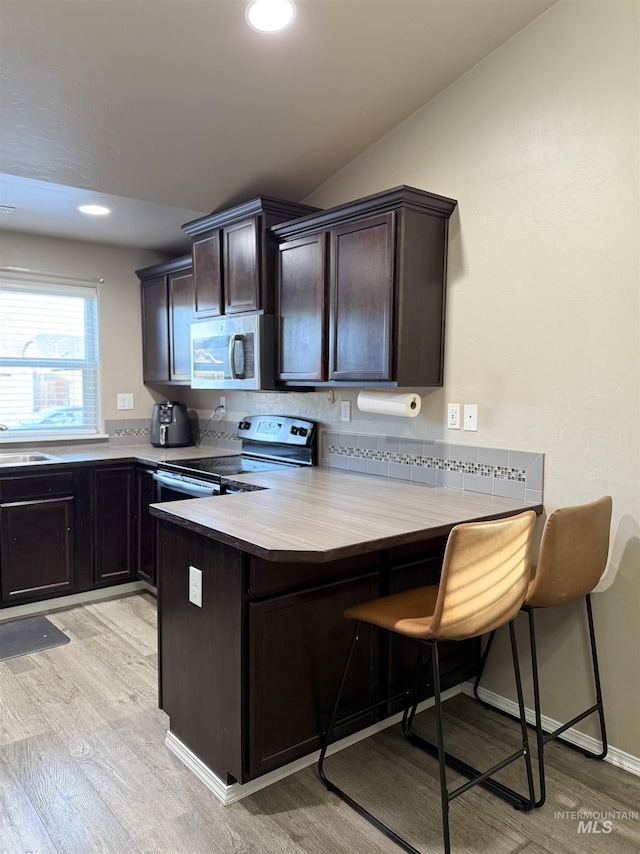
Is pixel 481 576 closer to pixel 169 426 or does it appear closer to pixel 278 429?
pixel 278 429

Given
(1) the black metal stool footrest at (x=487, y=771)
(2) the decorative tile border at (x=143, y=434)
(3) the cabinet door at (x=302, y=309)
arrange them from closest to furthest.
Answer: (1) the black metal stool footrest at (x=487, y=771) < (3) the cabinet door at (x=302, y=309) < (2) the decorative tile border at (x=143, y=434)

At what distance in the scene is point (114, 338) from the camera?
440 centimetres

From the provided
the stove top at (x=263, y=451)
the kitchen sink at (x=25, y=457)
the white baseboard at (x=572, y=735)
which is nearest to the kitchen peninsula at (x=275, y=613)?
the white baseboard at (x=572, y=735)

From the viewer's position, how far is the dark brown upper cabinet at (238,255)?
122 inches

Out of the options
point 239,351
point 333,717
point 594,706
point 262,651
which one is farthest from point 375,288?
point 594,706

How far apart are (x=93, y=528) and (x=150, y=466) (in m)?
0.52

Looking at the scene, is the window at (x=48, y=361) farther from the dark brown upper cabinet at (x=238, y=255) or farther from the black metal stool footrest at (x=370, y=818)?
the black metal stool footrest at (x=370, y=818)

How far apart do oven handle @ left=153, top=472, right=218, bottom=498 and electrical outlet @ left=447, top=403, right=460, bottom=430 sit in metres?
1.24

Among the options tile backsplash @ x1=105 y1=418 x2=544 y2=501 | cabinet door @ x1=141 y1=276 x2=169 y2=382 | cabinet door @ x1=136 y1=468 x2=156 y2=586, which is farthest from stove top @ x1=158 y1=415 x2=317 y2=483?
cabinet door @ x1=141 y1=276 x2=169 y2=382

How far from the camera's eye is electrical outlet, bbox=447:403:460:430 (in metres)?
2.65

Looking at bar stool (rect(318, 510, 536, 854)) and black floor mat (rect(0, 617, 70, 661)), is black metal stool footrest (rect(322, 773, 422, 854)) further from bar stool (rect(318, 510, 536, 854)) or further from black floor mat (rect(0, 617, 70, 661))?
black floor mat (rect(0, 617, 70, 661))

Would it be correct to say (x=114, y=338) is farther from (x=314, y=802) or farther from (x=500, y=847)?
(x=500, y=847)

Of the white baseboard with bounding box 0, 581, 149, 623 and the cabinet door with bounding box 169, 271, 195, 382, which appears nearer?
the white baseboard with bounding box 0, 581, 149, 623

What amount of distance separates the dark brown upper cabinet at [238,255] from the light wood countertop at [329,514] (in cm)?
106
